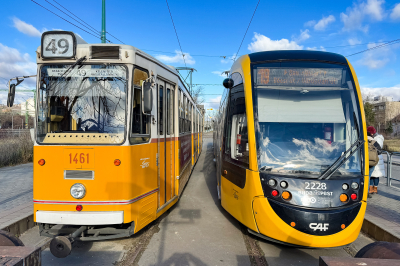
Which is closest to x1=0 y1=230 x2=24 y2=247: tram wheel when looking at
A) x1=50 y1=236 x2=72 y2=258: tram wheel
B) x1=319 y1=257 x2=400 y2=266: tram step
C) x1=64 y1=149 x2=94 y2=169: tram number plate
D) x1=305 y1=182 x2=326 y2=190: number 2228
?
x1=50 y1=236 x2=72 y2=258: tram wheel

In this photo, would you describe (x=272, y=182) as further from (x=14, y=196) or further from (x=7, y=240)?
(x=14, y=196)

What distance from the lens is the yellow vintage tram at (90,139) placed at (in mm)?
3734

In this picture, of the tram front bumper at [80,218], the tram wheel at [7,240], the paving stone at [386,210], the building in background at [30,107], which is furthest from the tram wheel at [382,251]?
the building in background at [30,107]

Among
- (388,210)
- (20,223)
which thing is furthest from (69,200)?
(388,210)

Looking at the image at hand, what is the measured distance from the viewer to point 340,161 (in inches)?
149

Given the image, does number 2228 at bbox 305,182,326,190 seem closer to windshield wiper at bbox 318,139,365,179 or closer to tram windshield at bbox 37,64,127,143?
windshield wiper at bbox 318,139,365,179

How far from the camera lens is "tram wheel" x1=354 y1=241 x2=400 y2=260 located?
2310mm

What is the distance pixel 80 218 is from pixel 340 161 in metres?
3.82

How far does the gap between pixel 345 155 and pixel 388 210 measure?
2.93 m

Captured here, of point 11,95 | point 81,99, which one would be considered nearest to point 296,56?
point 81,99

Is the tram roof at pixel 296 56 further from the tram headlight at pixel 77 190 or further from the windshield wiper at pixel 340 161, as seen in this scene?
the tram headlight at pixel 77 190

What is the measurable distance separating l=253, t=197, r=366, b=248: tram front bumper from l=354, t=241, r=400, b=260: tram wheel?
0.97 metres

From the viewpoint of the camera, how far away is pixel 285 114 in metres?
4.15

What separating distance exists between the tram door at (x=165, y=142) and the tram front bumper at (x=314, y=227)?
6.83ft
